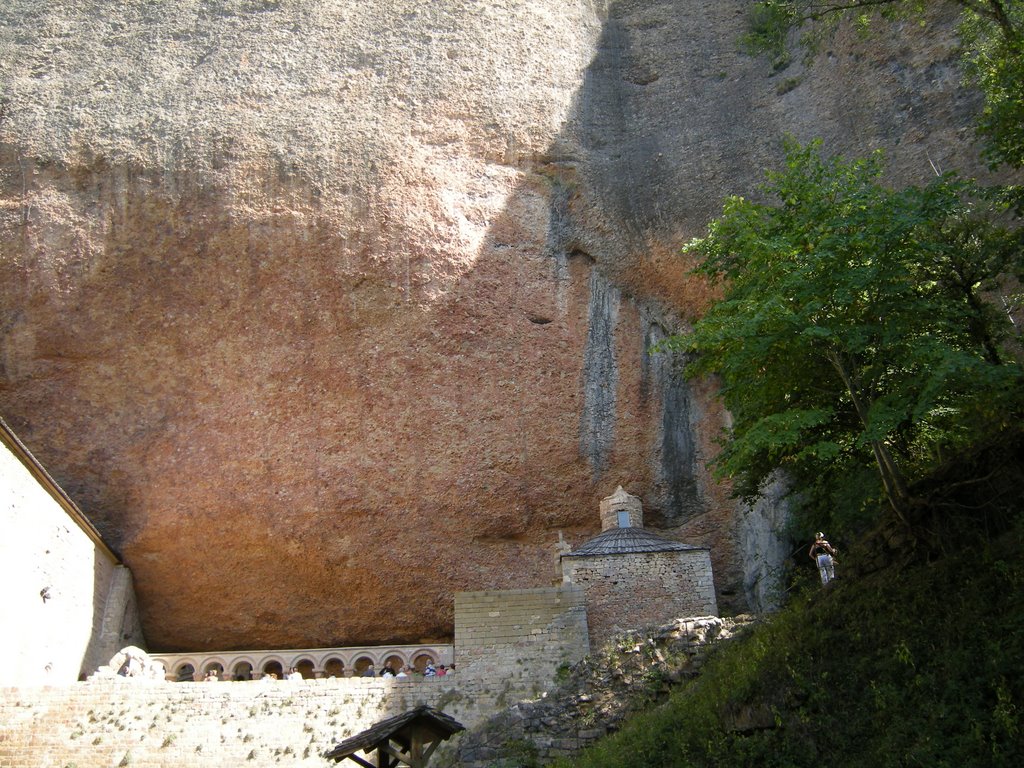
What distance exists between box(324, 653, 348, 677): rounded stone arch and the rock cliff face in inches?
36.9

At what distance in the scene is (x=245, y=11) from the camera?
1098 inches

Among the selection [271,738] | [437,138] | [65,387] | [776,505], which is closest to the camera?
[271,738]

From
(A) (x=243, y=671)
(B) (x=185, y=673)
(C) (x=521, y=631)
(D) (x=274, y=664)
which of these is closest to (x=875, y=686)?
(C) (x=521, y=631)

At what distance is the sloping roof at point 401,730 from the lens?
10.7 meters

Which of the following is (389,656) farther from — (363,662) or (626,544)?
(626,544)

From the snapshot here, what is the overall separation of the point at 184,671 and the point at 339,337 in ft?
28.2

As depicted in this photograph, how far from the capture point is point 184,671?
2339 cm

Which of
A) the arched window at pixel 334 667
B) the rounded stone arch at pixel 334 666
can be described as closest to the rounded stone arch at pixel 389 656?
the rounded stone arch at pixel 334 666

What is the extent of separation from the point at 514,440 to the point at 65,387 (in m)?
10.9

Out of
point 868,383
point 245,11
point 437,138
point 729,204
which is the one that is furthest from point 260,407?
point 868,383

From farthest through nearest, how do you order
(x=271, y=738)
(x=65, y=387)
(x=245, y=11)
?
(x=245, y=11)
(x=65, y=387)
(x=271, y=738)

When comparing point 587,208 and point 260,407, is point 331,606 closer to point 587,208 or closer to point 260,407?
point 260,407

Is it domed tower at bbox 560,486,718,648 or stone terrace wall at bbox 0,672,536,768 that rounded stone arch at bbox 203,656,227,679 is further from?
domed tower at bbox 560,486,718,648

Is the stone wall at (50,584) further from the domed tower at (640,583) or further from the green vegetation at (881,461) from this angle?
the green vegetation at (881,461)
